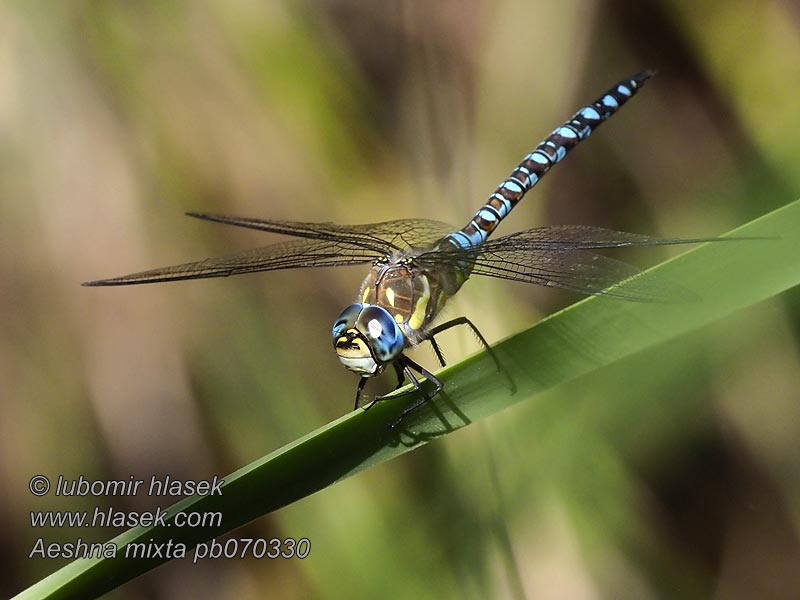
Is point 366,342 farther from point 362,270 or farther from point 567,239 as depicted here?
point 362,270

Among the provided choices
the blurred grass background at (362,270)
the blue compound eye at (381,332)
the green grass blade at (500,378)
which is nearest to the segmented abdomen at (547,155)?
the blurred grass background at (362,270)

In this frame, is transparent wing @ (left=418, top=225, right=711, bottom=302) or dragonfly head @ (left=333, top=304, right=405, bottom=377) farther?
dragonfly head @ (left=333, top=304, right=405, bottom=377)

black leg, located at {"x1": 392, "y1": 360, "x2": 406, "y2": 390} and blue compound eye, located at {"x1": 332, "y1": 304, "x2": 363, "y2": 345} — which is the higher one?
blue compound eye, located at {"x1": 332, "y1": 304, "x2": 363, "y2": 345}

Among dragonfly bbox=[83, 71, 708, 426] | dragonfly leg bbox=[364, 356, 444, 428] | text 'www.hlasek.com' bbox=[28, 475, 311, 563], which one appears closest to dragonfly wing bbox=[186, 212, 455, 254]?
dragonfly bbox=[83, 71, 708, 426]

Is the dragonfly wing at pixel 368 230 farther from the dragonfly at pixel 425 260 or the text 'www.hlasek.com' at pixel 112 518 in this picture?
the text 'www.hlasek.com' at pixel 112 518

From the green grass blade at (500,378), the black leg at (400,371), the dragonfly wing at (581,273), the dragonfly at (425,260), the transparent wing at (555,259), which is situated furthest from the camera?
the black leg at (400,371)

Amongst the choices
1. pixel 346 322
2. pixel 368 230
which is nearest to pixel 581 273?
pixel 346 322

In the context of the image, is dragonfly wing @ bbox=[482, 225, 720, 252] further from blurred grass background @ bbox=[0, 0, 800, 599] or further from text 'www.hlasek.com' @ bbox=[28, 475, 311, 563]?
text 'www.hlasek.com' @ bbox=[28, 475, 311, 563]
